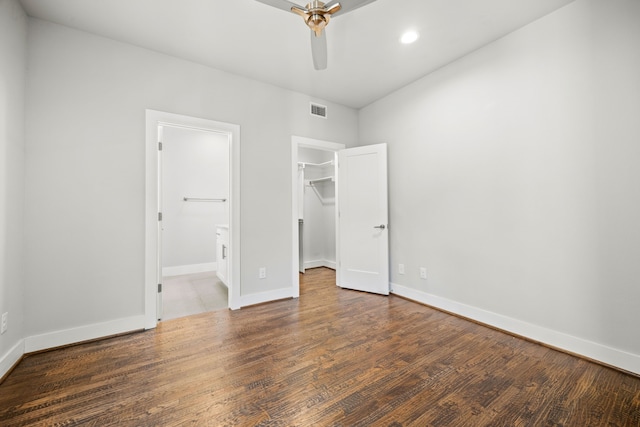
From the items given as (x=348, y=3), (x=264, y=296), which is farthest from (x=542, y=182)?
(x=264, y=296)

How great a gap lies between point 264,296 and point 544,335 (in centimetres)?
286

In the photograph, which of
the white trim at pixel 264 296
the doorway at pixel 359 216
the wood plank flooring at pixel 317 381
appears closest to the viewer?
the wood plank flooring at pixel 317 381


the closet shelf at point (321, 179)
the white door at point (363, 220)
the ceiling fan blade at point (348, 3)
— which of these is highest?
the ceiling fan blade at point (348, 3)

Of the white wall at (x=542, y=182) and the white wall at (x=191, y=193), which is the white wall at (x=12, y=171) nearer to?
the white wall at (x=191, y=193)

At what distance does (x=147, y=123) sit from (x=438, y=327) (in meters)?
3.59

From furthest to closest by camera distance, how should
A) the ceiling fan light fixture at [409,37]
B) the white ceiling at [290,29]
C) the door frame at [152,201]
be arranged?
the door frame at [152,201]
the ceiling fan light fixture at [409,37]
the white ceiling at [290,29]

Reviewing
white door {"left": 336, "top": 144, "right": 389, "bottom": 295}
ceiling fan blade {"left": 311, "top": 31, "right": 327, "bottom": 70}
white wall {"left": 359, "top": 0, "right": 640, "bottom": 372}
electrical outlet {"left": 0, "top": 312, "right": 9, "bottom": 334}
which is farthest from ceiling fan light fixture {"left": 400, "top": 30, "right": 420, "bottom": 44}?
electrical outlet {"left": 0, "top": 312, "right": 9, "bottom": 334}

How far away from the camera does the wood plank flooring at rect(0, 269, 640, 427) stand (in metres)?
1.44

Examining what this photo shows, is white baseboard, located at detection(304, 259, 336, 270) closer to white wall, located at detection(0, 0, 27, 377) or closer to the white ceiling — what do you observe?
the white ceiling

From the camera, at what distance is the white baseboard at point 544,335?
6.11 feet

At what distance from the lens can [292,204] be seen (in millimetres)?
3521

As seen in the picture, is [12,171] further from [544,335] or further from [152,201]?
[544,335]

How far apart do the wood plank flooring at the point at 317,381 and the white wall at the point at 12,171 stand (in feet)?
1.08

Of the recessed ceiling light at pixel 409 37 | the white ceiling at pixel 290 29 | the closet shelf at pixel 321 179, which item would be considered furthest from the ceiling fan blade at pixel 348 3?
the closet shelf at pixel 321 179
